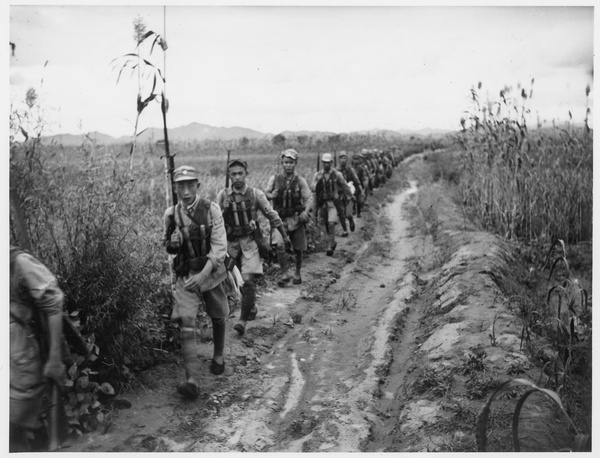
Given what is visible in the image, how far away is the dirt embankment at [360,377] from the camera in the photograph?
405cm

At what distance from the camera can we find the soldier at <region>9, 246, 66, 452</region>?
132 inches

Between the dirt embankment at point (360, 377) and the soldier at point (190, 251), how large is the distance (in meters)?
0.44

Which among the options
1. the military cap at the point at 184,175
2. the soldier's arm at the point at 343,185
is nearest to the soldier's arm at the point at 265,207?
the military cap at the point at 184,175

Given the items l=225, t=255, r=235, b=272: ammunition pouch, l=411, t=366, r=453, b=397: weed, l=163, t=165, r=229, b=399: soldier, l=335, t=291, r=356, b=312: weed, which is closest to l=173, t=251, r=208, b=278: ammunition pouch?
l=163, t=165, r=229, b=399: soldier

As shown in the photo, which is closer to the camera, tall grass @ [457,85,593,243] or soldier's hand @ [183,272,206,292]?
soldier's hand @ [183,272,206,292]

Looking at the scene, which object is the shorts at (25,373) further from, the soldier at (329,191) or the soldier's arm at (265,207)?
the soldier at (329,191)

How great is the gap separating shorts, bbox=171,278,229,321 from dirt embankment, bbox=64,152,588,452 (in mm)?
584

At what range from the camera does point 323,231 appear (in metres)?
11.4

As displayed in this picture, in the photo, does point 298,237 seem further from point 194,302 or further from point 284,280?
point 194,302

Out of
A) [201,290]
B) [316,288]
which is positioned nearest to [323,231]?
[316,288]

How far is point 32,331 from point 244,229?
295 cm

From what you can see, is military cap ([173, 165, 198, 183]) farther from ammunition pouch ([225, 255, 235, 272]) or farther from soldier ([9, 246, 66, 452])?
soldier ([9, 246, 66, 452])

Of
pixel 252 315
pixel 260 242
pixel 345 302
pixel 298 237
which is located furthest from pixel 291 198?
pixel 252 315

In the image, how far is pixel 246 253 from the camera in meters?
6.23
